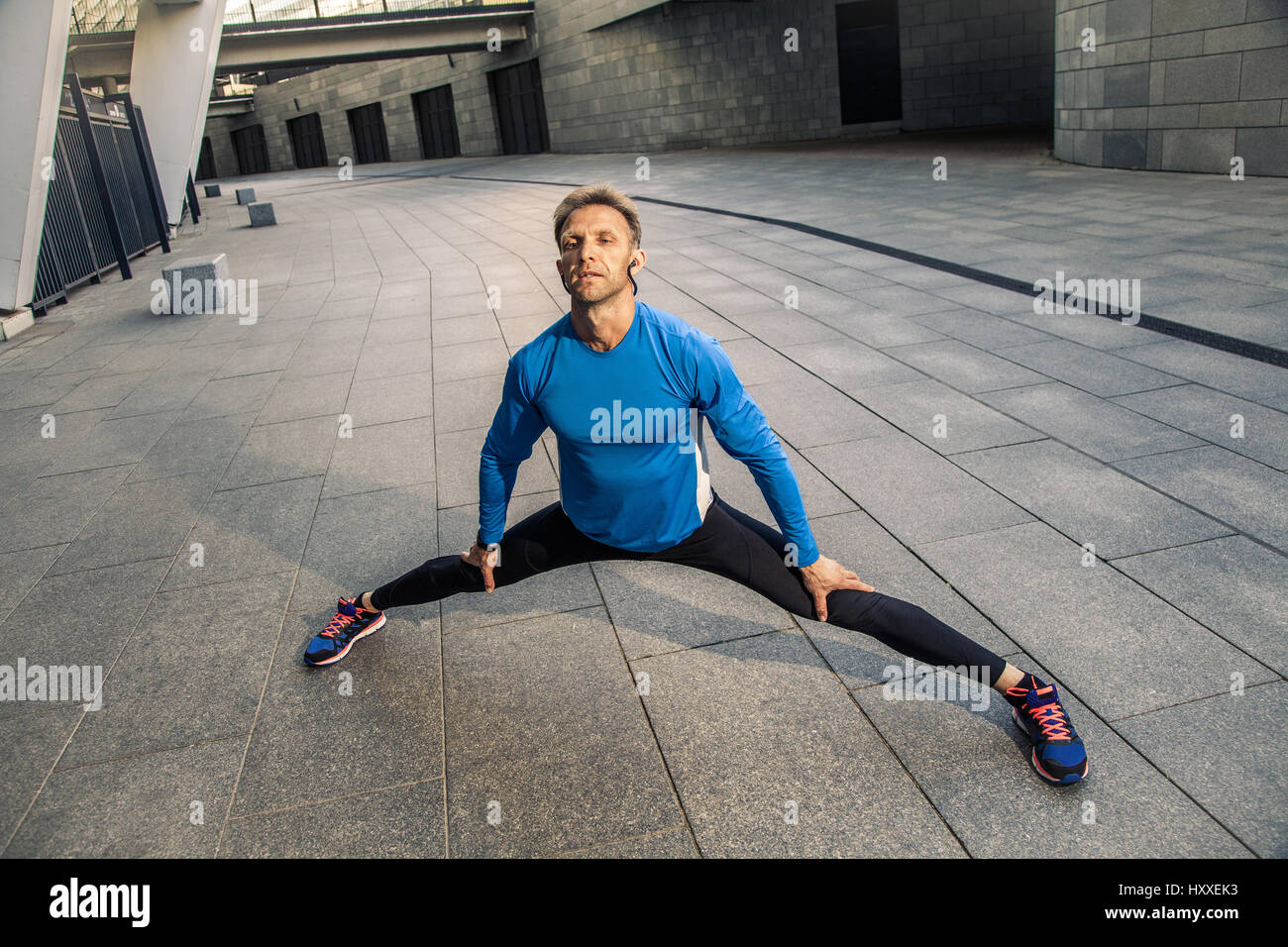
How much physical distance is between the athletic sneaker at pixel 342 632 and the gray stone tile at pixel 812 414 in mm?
2988

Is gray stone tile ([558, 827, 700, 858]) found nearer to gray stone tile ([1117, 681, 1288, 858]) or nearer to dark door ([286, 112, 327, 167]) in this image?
gray stone tile ([1117, 681, 1288, 858])

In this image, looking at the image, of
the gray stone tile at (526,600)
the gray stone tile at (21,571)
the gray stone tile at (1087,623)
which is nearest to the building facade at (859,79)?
the gray stone tile at (1087,623)

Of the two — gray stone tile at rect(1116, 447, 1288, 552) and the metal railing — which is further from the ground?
the metal railing

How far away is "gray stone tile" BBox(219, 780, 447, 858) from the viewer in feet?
9.15

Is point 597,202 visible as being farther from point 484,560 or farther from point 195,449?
point 195,449

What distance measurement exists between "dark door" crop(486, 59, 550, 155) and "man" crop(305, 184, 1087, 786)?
3748 centimetres

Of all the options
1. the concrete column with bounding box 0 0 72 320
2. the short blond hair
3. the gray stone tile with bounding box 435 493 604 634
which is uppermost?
the concrete column with bounding box 0 0 72 320

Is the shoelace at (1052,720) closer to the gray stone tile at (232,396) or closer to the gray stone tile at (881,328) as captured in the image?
the gray stone tile at (881,328)

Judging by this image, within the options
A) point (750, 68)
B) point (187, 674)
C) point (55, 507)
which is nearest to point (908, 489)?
point (187, 674)

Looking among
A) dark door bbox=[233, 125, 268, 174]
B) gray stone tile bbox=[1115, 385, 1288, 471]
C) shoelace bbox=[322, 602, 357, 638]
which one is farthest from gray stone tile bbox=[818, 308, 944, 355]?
dark door bbox=[233, 125, 268, 174]

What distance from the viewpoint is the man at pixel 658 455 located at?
2.83m

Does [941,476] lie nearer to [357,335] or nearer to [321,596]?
[321,596]

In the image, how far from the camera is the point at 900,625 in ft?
9.61

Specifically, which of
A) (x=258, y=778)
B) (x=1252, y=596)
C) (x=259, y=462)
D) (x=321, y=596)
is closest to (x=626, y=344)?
(x=258, y=778)
